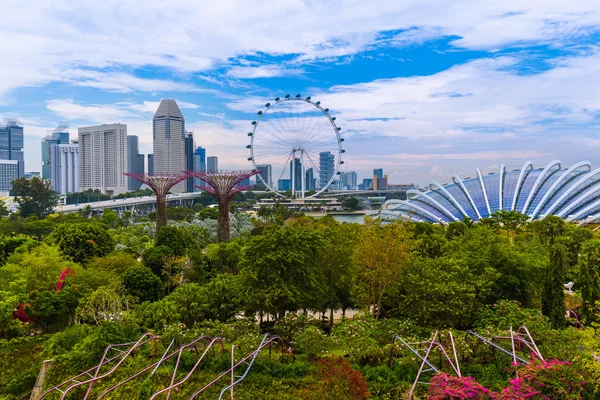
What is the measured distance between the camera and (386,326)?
14570 mm

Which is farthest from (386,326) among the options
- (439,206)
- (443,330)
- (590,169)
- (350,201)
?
(350,201)

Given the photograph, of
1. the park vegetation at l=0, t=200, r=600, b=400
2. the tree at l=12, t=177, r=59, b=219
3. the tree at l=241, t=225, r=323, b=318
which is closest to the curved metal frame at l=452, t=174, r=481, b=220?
the park vegetation at l=0, t=200, r=600, b=400

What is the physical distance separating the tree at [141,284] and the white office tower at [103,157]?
13495 centimetres

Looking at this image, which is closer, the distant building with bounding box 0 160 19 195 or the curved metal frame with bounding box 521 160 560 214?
the curved metal frame with bounding box 521 160 560 214

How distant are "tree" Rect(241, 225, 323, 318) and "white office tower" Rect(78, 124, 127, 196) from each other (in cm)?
13932

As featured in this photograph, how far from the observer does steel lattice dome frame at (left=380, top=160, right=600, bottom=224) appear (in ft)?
149

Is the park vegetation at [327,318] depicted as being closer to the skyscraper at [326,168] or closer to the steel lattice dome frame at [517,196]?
the steel lattice dome frame at [517,196]

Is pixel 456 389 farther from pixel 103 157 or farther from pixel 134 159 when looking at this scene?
pixel 134 159

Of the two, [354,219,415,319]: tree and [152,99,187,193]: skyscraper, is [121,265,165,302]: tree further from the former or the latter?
[152,99,187,193]: skyscraper

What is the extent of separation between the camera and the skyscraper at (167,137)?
529 feet

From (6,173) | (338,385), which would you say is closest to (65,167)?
(6,173)

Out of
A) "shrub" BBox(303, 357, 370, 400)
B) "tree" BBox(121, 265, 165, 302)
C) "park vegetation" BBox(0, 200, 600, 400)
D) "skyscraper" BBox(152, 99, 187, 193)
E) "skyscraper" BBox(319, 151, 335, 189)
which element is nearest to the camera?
"shrub" BBox(303, 357, 370, 400)

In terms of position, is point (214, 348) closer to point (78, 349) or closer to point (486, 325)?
point (78, 349)

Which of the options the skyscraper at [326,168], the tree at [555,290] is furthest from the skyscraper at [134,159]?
the tree at [555,290]
